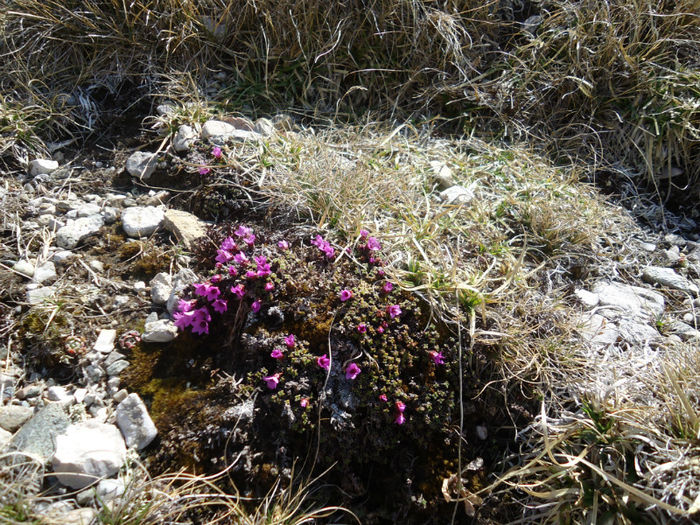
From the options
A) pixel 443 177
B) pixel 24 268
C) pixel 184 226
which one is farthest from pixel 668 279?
pixel 24 268

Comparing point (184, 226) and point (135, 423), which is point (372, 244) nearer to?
point (184, 226)

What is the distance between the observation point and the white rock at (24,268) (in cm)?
268

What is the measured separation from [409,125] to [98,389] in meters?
2.62

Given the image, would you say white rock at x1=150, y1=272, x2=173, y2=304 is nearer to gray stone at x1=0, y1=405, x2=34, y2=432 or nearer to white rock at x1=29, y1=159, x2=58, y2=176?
gray stone at x1=0, y1=405, x2=34, y2=432

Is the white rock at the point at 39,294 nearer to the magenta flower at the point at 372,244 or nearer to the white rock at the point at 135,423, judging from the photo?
the white rock at the point at 135,423

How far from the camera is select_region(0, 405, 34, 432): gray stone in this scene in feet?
7.17

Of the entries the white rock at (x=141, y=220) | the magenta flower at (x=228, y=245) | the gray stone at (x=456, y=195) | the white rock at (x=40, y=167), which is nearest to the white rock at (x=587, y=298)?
the gray stone at (x=456, y=195)

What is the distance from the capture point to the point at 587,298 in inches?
117

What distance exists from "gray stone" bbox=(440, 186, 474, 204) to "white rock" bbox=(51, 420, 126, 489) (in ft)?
7.25

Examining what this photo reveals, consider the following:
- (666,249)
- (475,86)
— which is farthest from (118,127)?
(666,249)

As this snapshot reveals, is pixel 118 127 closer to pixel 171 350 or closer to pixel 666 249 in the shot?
pixel 171 350

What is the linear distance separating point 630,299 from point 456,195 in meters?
1.16

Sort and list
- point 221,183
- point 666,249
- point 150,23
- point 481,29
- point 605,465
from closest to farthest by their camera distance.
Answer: point 605,465, point 221,183, point 666,249, point 150,23, point 481,29

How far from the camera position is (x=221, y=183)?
10.3ft
